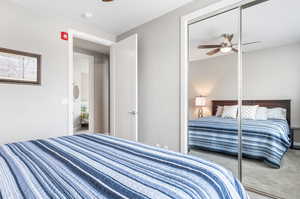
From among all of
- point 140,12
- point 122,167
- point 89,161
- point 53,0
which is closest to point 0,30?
point 53,0

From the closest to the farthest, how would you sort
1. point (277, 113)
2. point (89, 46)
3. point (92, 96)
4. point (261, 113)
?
point (277, 113) → point (261, 113) → point (89, 46) → point (92, 96)

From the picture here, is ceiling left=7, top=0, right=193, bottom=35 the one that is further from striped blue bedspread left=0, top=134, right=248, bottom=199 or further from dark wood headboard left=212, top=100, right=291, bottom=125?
striped blue bedspread left=0, top=134, right=248, bottom=199

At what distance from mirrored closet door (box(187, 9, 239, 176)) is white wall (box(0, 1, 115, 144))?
2.17m

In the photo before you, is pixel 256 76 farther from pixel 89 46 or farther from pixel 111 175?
pixel 89 46

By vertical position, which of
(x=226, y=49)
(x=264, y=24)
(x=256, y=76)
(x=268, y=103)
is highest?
(x=264, y=24)

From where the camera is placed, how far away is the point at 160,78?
2.77 metres

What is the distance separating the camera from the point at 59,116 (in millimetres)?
2740

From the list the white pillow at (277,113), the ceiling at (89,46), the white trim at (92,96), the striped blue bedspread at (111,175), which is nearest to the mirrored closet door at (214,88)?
the white pillow at (277,113)

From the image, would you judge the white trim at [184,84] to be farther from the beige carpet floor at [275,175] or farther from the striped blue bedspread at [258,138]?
the beige carpet floor at [275,175]

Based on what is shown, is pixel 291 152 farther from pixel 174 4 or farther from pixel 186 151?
pixel 174 4

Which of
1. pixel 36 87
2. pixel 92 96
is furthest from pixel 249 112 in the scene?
pixel 92 96

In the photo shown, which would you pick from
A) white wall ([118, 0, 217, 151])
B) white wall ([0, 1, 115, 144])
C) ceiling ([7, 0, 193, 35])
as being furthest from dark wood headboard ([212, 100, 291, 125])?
white wall ([0, 1, 115, 144])

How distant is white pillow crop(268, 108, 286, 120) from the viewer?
71.4 inches

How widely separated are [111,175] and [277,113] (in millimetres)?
1960
